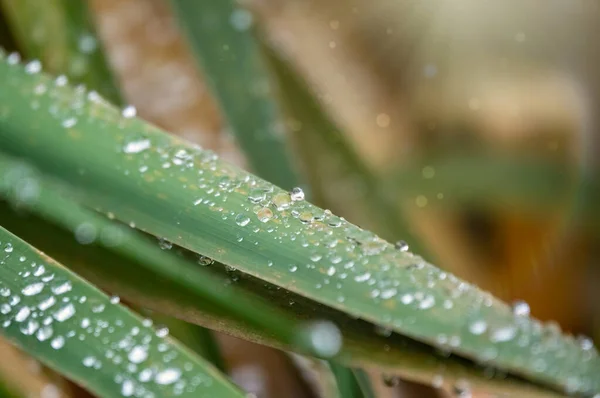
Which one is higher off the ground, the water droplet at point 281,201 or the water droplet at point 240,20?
the water droplet at point 240,20

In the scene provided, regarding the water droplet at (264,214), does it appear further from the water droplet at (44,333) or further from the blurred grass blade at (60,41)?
the blurred grass blade at (60,41)

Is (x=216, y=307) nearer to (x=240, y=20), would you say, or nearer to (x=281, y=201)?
(x=281, y=201)

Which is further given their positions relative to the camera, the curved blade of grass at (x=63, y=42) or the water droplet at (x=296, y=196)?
the curved blade of grass at (x=63, y=42)

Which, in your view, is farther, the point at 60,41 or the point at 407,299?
the point at 60,41

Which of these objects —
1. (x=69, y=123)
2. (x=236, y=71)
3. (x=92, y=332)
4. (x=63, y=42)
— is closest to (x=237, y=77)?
(x=236, y=71)

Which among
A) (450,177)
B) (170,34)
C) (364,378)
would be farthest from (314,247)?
(450,177)

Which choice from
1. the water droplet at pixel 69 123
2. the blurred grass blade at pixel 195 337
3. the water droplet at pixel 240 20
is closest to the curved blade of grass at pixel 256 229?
the water droplet at pixel 69 123

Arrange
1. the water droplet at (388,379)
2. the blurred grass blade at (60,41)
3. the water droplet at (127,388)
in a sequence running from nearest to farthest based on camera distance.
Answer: the water droplet at (127,388) < the water droplet at (388,379) < the blurred grass blade at (60,41)
